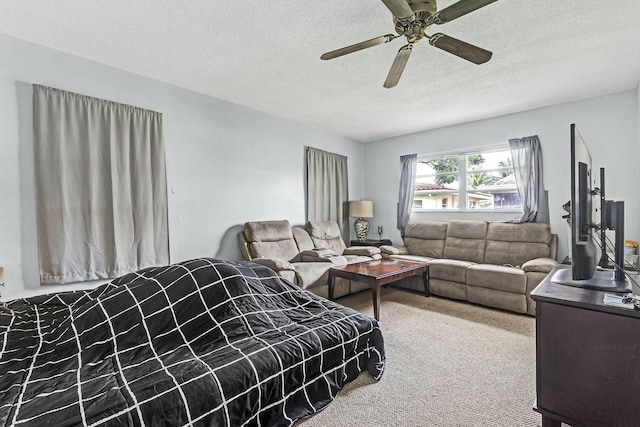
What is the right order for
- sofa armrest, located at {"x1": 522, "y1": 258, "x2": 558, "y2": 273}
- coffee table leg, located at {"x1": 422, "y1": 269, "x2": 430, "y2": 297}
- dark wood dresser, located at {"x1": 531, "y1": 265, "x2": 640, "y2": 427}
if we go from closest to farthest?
dark wood dresser, located at {"x1": 531, "y1": 265, "x2": 640, "y2": 427} → sofa armrest, located at {"x1": 522, "y1": 258, "x2": 558, "y2": 273} → coffee table leg, located at {"x1": 422, "y1": 269, "x2": 430, "y2": 297}

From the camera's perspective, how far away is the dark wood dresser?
3.78 feet

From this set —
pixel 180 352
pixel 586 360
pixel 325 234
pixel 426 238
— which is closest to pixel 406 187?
pixel 426 238

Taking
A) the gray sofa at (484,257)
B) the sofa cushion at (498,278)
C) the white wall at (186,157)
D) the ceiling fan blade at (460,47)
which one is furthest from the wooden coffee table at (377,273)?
the ceiling fan blade at (460,47)

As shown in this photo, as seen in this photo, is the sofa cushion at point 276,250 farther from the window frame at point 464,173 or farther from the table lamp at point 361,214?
the window frame at point 464,173

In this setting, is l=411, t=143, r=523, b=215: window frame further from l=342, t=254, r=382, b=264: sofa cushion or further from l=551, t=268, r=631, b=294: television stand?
l=551, t=268, r=631, b=294: television stand

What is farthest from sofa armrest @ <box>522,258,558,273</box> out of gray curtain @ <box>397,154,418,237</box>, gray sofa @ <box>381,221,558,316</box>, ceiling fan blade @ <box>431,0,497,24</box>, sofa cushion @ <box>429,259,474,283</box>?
Result: ceiling fan blade @ <box>431,0,497,24</box>

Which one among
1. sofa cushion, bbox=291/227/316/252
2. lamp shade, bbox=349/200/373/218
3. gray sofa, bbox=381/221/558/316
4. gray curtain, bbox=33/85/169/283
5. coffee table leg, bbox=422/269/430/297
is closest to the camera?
gray curtain, bbox=33/85/169/283

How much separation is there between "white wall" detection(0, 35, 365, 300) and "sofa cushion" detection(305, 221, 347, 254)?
9.7 inches

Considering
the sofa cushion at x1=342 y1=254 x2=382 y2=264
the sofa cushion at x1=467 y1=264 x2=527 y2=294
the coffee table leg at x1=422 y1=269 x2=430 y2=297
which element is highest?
the sofa cushion at x1=342 y1=254 x2=382 y2=264

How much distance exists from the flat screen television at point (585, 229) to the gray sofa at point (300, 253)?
2388 mm

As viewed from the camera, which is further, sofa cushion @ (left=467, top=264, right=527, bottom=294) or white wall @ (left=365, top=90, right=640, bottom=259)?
white wall @ (left=365, top=90, right=640, bottom=259)

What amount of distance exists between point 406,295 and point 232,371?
3169mm

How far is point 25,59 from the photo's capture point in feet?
8.05

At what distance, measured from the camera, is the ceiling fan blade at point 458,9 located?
152cm
